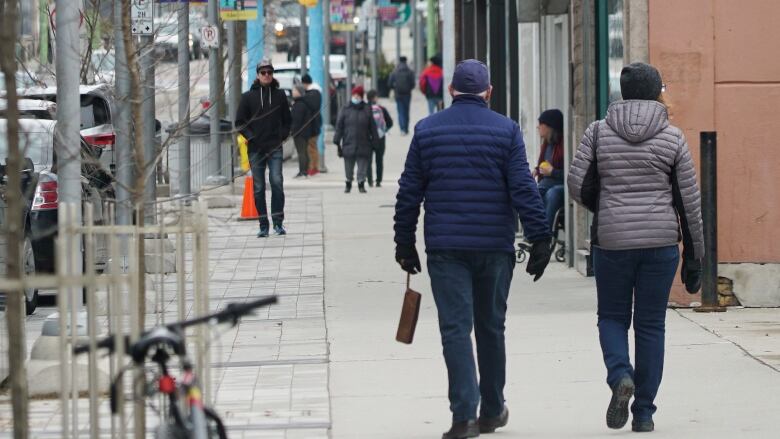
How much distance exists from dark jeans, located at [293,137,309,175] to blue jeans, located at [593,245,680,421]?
20759 millimetres

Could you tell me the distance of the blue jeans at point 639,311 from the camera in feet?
25.3

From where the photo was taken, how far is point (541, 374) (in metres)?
9.30

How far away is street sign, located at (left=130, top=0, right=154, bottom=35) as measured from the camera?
13.3 meters

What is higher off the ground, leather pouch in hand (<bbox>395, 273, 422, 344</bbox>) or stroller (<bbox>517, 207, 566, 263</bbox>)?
leather pouch in hand (<bbox>395, 273, 422, 344</bbox>)

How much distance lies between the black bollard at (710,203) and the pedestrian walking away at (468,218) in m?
4.08

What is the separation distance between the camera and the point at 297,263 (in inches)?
621

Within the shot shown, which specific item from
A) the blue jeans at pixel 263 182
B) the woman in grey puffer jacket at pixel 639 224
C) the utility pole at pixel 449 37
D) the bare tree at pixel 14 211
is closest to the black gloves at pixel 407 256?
the woman in grey puffer jacket at pixel 639 224

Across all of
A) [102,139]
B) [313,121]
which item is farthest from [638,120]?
[313,121]

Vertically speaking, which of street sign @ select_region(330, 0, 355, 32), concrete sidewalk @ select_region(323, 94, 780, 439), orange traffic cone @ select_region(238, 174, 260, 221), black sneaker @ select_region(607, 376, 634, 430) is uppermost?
street sign @ select_region(330, 0, 355, 32)

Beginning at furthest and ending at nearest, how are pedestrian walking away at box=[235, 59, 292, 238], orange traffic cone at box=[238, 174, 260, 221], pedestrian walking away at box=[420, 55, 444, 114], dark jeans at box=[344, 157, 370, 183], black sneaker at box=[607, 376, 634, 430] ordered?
pedestrian walking away at box=[420, 55, 444, 114] < dark jeans at box=[344, 157, 370, 183] < orange traffic cone at box=[238, 174, 260, 221] < pedestrian walking away at box=[235, 59, 292, 238] < black sneaker at box=[607, 376, 634, 430]

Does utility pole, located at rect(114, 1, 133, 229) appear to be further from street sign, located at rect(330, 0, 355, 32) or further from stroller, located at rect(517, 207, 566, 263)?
street sign, located at rect(330, 0, 355, 32)

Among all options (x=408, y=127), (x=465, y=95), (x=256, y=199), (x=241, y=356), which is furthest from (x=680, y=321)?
(x=408, y=127)

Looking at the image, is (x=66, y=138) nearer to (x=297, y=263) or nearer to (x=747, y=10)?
(x=747, y=10)

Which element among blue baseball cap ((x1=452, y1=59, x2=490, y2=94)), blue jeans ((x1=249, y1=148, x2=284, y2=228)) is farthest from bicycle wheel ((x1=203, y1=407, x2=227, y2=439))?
blue jeans ((x1=249, y1=148, x2=284, y2=228))
